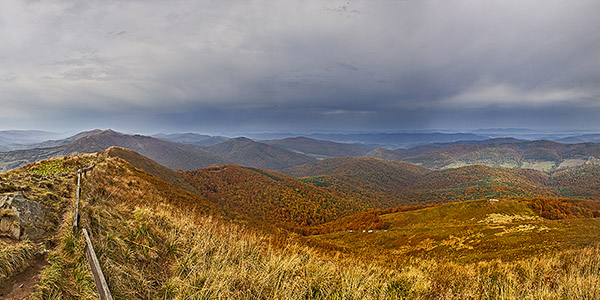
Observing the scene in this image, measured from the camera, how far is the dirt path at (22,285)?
3.72 metres

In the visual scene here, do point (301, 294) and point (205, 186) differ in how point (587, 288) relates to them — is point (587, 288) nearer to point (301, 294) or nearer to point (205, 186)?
point (301, 294)

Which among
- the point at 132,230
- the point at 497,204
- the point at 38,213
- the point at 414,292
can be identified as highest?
the point at 38,213

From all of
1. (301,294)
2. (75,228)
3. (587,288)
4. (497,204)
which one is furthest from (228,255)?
(497,204)

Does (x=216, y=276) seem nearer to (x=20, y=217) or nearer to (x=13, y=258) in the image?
(x=13, y=258)

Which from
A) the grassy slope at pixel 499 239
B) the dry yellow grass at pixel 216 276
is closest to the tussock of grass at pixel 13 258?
the dry yellow grass at pixel 216 276

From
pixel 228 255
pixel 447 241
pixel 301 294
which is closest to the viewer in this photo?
pixel 301 294

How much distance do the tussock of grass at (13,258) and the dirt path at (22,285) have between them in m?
0.12

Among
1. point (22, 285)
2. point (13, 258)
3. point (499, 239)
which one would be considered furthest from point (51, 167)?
point (499, 239)

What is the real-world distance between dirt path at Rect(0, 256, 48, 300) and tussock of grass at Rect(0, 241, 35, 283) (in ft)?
0.40

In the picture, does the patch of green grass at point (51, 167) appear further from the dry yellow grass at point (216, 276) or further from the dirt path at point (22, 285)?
the dirt path at point (22, 285)

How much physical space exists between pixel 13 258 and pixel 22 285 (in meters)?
0.83

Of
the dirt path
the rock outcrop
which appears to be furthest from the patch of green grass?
the dirt path

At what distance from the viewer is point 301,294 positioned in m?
4.64

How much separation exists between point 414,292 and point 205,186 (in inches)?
6351
